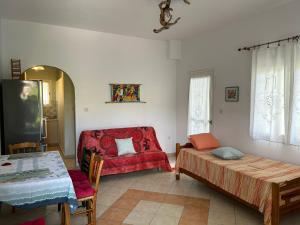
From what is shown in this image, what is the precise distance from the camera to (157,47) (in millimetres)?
5250

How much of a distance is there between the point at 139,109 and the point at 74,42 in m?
1.85

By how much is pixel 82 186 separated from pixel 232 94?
2855mm

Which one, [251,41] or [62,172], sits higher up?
[251,41]

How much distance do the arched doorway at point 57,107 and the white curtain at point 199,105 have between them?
9.09 feet

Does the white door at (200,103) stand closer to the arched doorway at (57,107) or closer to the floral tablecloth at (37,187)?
the arched doorway at (57,107)

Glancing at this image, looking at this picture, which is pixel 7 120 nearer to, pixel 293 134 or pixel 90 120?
pixel 90 120

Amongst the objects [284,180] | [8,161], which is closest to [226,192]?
[284,180]

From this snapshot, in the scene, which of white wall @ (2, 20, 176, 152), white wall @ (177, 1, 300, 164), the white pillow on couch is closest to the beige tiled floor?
the white pillow on couch

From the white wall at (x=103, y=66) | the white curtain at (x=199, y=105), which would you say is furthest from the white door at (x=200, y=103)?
the white wall at (x=103, y=66)

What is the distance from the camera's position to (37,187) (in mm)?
1896

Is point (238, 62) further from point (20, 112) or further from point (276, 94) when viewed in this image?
point (20, 112)

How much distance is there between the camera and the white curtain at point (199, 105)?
15.2 feet

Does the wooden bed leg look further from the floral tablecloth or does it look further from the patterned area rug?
the floral tablecloth

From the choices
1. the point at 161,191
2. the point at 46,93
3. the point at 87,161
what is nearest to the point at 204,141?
the point at 161,191
